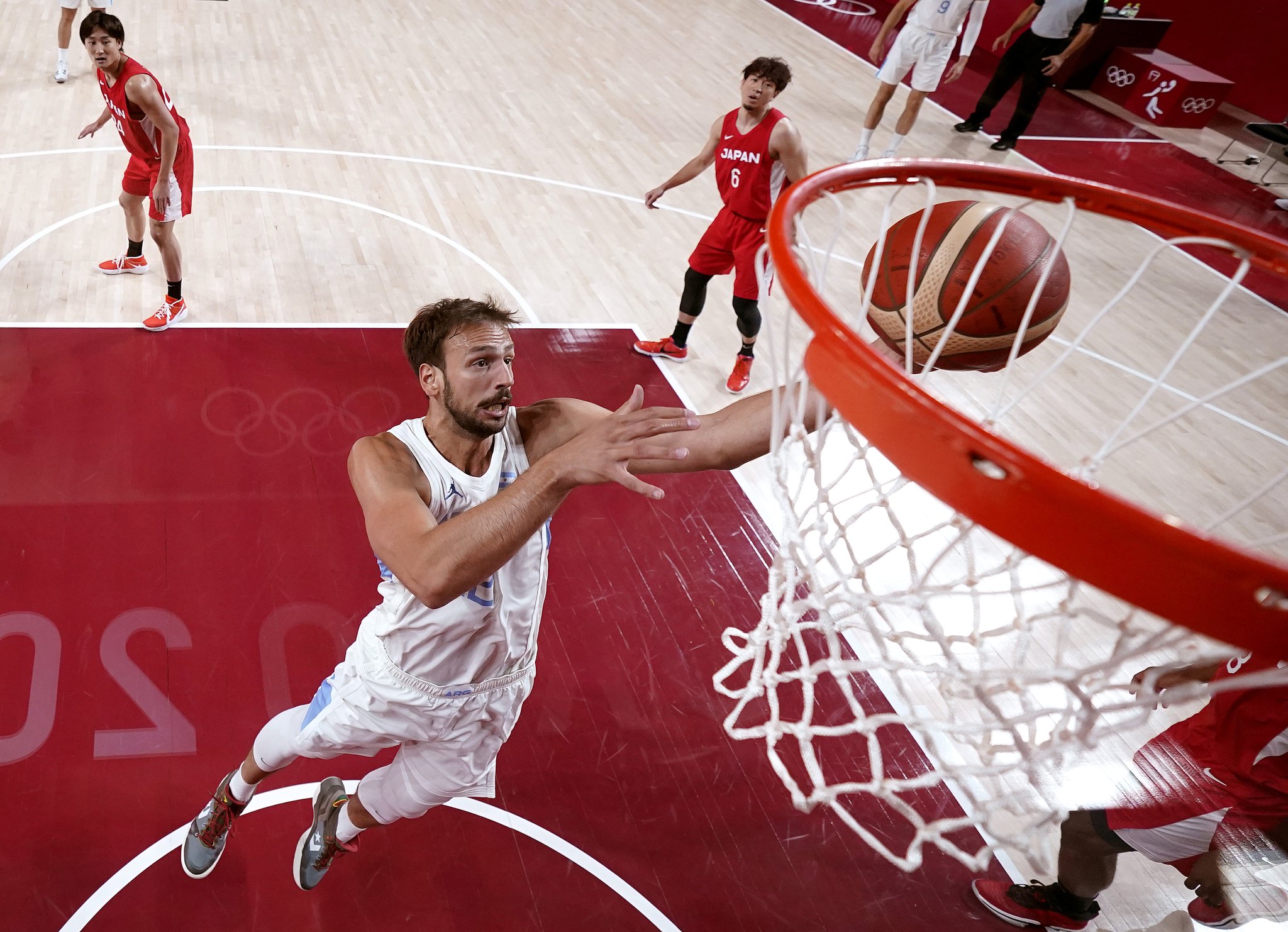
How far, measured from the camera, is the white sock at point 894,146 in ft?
26.9

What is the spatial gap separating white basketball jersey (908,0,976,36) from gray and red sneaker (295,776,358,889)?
761 cm

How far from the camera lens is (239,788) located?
2.66 meters

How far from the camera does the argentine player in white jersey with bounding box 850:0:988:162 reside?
7965mm

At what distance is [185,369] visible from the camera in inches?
183

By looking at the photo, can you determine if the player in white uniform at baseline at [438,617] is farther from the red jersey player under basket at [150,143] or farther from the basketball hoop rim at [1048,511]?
the red jersey player under basket at [150,143]

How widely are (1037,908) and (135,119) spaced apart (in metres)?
4.95

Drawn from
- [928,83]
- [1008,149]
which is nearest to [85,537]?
→ [928,83]

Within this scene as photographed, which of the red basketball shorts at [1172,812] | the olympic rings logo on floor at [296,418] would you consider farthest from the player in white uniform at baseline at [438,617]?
the olympic rings logo on floor at [296,418]

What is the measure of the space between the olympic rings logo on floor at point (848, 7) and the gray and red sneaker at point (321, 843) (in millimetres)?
12714

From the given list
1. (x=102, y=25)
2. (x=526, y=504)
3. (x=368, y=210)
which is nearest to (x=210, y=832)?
(x=526, y=504)

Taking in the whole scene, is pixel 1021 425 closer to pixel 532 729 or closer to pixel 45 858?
pixel 532 729

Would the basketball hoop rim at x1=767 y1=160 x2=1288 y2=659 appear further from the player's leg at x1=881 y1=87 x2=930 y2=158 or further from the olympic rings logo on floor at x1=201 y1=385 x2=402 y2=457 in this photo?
the player's leg at x1=881 y1=87 x2=930 y2=158

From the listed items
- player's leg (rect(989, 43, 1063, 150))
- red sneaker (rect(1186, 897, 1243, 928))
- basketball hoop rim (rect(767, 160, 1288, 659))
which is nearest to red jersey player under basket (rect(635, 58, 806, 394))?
red sneaker (rect(1186, 897, 1243, 928))

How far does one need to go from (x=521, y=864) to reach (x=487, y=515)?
1.57 m
